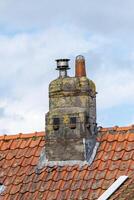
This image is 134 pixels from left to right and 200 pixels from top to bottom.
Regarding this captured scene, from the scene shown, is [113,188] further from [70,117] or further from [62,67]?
[62,67]

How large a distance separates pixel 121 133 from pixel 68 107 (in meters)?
1.28

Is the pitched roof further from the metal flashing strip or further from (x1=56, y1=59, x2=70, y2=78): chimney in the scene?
(x1=56, y1=59, x2=70, y2=78): chimney

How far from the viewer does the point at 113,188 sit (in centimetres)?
1514

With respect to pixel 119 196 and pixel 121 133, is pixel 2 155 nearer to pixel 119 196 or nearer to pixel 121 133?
pixel 121 133

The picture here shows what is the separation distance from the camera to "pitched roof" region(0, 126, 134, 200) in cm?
1594

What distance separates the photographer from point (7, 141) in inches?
727

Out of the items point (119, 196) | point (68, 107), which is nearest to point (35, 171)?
point (68, 107)

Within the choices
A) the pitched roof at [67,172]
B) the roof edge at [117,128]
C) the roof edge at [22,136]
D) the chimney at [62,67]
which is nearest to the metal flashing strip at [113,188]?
the pitched roof at [67,172]

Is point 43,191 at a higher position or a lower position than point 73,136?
lower

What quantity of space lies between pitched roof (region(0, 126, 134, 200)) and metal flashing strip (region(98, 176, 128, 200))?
10 cm

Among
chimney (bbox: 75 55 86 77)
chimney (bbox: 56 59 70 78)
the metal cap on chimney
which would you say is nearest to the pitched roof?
chimney (bbox: 75 55 86 77)

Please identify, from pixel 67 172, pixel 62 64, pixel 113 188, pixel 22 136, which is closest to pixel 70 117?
pixel 67 172

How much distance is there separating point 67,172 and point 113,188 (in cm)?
180

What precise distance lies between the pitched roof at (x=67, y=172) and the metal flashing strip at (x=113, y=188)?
0.33 ft
